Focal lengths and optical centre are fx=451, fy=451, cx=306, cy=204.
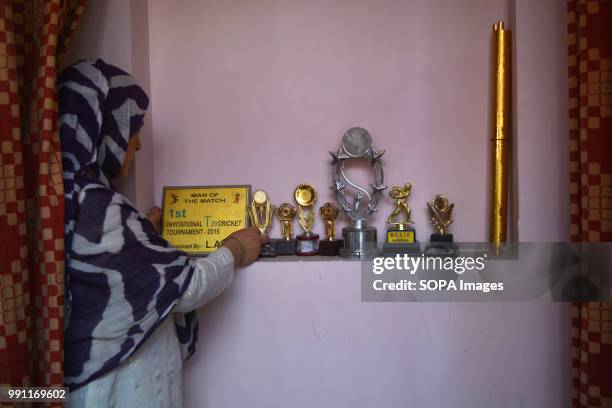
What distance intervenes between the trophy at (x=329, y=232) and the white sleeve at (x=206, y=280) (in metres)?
0.37

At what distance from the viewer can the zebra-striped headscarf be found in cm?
96

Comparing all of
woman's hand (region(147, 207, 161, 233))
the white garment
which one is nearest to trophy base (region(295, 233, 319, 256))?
the white garment

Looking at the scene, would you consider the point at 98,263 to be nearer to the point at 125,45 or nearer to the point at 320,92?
the point at 125,45

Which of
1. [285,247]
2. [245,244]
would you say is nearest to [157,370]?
[245,244]

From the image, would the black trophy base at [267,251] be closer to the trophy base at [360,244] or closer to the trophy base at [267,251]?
the trophy base at [267,251]

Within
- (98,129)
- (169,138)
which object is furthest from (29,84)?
(169,138)

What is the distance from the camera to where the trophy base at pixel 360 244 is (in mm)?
1418

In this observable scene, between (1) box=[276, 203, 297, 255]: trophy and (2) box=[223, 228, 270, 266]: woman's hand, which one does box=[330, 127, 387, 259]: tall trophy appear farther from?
(2) box=[223, 228, 270, 266]: woman's hand

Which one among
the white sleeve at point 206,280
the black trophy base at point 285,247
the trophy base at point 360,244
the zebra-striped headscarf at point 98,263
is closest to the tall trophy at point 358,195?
the trophy base at point 360,244

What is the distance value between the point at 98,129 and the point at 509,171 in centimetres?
122

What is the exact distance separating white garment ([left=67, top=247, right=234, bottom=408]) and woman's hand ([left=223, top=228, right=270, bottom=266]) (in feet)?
0.37

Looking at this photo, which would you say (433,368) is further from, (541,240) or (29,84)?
(29,84)

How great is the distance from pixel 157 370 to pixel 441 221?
96 cm

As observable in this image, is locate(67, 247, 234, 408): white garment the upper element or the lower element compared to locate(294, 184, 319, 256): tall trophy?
lower
